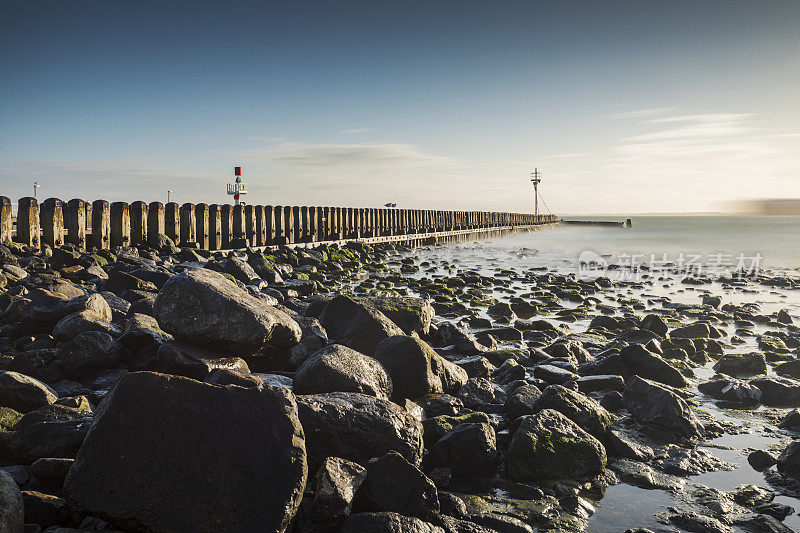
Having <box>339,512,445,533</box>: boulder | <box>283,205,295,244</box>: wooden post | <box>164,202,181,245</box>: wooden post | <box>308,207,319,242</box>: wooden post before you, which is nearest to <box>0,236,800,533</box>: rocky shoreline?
<box>339,512,445,533</box>: boulder

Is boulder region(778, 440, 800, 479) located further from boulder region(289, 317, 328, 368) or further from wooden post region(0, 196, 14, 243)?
wooden post region(0, 196, 14, 243)

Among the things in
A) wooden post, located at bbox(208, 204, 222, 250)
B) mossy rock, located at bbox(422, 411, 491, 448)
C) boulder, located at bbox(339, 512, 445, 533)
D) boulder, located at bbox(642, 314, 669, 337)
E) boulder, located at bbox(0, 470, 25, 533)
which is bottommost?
boulder, located at bbox(339, 512, 445, 533)

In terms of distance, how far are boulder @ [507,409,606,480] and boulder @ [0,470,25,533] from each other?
114 inches

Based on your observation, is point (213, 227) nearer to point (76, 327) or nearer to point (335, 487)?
point (76, 327)

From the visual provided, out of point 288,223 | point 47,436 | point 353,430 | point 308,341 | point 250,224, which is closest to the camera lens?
point 47,436

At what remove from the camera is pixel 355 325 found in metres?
6.35

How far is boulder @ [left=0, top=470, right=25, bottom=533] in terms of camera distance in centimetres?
263

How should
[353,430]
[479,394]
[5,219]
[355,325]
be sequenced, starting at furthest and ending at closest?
[5,219] → [355,325] → [479,394] → [353,430]

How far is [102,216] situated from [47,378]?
941 cm

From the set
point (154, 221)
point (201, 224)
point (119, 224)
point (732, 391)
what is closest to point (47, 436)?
point (732, 391)

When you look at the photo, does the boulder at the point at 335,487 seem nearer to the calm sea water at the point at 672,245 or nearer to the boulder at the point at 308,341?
the boulder at the point at 308,341

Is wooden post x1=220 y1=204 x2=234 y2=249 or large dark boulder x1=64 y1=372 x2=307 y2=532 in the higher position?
wooden post x1=220 y1=204 x2=234 y2=249

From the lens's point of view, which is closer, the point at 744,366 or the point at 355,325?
the point at 355,325

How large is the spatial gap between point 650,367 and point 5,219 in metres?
11.9
